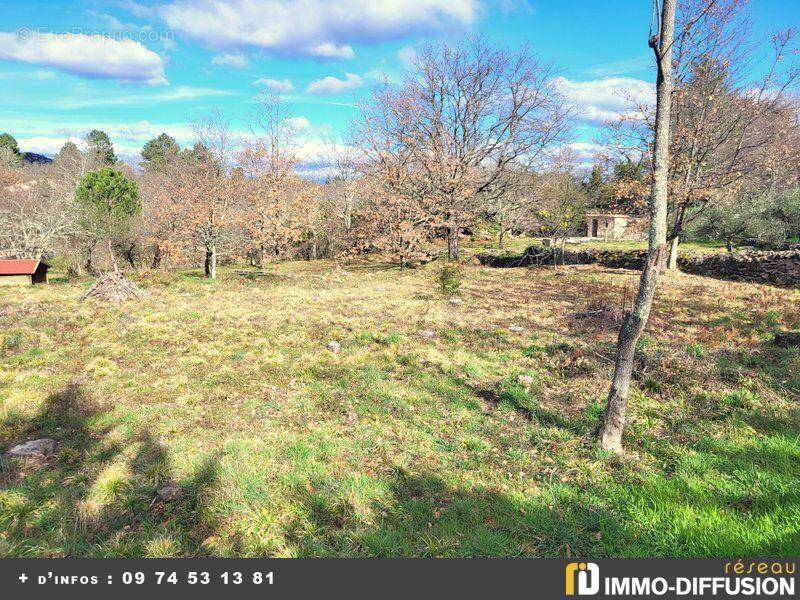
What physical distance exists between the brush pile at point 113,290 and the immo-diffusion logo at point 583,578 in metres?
15.2

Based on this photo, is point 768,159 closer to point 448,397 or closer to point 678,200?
point 678,200

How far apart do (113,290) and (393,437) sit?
13.1 m

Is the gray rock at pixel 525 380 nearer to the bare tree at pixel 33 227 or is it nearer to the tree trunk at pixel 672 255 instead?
the tree trunk at pixel 672 255

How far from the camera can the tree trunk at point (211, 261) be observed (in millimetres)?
19922

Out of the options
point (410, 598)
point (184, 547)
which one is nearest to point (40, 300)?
point (184, 547)

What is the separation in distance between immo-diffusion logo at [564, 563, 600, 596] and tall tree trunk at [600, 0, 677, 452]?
2359mm

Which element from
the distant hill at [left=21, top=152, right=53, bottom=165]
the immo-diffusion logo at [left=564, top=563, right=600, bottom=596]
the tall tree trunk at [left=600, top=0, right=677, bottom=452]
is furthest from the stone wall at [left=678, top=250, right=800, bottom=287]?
the distant hill at [left=21, top=152, right=53, bottom=165]

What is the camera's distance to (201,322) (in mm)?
11102

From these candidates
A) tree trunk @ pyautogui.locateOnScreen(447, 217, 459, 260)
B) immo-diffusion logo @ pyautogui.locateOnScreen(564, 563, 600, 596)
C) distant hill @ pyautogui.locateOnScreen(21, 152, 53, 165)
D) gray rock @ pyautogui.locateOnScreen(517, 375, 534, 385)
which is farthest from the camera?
distant hill @ pyautogui.locateOnScreen(21, 152, 53, 165)

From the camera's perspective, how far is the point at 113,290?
13.7 m

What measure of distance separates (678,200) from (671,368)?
501 inches

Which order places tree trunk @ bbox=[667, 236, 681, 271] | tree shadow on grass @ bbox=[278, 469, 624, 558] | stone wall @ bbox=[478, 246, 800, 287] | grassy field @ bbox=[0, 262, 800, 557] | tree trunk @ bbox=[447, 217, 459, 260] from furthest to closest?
tree trunk @ bbox=[447, 217, 459, 260] → tree trunk @ bbox=[667, 236, 681, 271] → stone wall @ bbox=[478, 246, 800, 287] → grassy field @ bbox=[0, 262, 800, 557] → tree shadow on grass @ bbox=[278, 469, 624, 558]

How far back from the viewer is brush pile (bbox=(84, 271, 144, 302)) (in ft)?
44.2

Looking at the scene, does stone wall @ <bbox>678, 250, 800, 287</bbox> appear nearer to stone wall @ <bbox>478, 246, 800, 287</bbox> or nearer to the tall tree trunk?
stone wall @ <bbox>478, 246, 800, 287</bbox>
